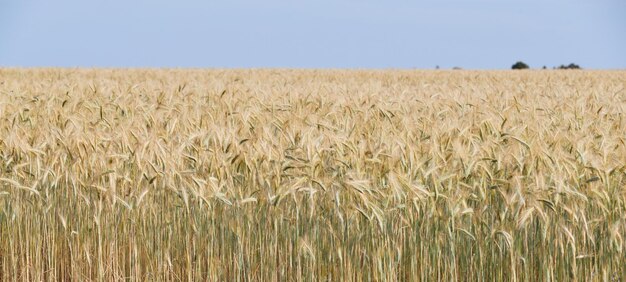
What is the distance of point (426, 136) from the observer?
171 inches

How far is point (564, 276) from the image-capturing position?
3.26 meters

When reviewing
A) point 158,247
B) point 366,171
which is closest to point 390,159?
point 366,171

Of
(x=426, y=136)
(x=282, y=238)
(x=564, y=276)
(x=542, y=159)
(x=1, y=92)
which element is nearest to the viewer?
(x=564, y=276)

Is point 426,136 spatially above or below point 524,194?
above

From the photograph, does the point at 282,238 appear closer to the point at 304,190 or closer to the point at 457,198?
the point at 304,190

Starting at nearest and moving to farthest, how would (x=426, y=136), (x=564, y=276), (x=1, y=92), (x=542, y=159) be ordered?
1. (x=564, y=276)
2. (x=542, y=159)
3. (x=426, y=136)
4. (x=1, y=92)

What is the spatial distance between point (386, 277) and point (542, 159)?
3.19 feet

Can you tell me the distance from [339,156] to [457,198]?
0.65 m

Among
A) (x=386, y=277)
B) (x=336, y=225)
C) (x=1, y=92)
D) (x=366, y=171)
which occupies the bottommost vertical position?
(x=386, y=277)

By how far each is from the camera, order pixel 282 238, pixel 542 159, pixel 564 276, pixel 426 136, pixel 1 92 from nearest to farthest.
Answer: pixel 564 276, pixel 282 238, pixel 542 159, pixel 426 136, pixel 1 92

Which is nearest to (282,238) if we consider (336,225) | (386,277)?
(336,225)

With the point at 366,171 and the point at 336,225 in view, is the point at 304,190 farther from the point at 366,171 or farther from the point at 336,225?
the point at 366,171

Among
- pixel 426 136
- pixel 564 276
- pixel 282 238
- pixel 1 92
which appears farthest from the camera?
pixel 1 92

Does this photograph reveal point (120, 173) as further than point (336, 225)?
Yes
